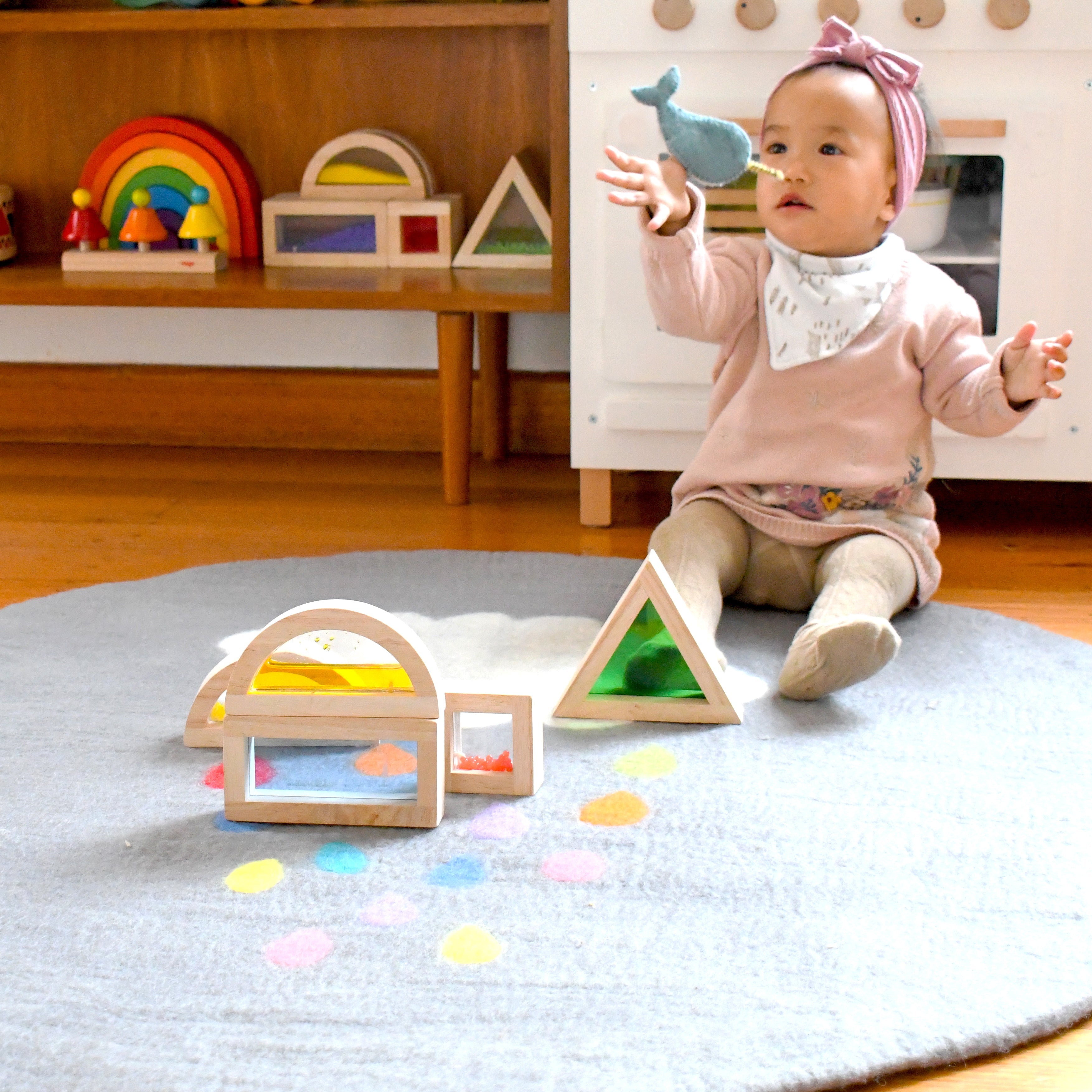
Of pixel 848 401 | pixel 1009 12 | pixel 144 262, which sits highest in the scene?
pixel 1009 12

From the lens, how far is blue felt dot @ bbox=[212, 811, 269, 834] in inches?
36.4

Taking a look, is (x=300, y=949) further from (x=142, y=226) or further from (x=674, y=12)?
(x=142, y=226)

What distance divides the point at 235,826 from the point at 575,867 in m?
0.23

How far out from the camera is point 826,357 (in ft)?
4.26

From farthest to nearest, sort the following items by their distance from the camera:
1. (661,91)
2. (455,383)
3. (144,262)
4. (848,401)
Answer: (144,262) → (455,383) → (848,401) → (661,91)

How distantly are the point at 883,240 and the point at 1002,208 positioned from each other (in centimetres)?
21

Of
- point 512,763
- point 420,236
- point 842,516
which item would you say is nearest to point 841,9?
point 842,516

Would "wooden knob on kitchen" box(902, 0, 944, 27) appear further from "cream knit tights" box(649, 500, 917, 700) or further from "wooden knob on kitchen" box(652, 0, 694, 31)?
"cream knit tights" box(649, 500, 917, 700)

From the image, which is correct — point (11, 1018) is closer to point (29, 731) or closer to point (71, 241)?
point (29, 731)

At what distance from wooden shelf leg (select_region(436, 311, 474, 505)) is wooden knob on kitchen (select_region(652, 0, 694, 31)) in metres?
0.39

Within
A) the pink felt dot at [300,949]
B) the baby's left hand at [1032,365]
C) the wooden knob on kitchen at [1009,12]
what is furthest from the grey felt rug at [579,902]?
the wooden knob on kitchen at [1009,12]

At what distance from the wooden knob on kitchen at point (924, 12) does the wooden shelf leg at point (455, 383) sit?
569mm

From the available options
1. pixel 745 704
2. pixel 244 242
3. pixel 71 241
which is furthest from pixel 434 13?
pixel 745 704

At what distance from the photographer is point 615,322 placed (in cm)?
155
